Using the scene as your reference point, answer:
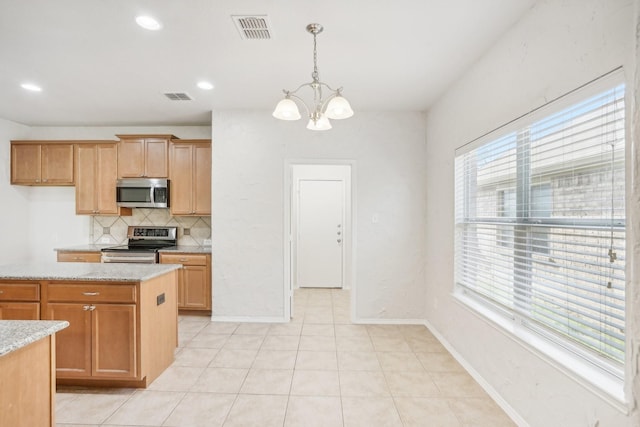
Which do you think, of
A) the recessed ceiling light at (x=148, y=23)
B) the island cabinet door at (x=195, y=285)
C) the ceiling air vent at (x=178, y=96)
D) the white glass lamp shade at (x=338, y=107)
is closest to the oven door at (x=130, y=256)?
the island cabinet door at (x=195, y=285)

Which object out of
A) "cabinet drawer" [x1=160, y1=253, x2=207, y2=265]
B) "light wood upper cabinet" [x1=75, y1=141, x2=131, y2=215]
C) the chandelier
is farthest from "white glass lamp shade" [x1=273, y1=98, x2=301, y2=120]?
Answer: "light wood upper cabinet" [x1=75, y1=141, x2=131, y2=215]

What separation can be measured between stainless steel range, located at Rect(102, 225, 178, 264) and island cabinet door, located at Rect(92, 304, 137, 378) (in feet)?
5.78

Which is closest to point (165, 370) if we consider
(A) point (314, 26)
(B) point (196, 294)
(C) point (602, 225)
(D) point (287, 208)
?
(B) point (196, 294)

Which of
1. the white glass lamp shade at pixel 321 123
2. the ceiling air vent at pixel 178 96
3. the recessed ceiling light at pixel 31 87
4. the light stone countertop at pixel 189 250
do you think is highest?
the ceiling air vent at pixel 178 96

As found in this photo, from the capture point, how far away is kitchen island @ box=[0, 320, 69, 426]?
48.2 inches

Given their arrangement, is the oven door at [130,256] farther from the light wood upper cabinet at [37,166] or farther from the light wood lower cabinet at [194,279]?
the light wood upper cabinet at [37,166]

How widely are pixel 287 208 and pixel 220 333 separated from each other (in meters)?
1.62

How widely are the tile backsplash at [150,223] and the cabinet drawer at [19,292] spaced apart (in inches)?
89.3

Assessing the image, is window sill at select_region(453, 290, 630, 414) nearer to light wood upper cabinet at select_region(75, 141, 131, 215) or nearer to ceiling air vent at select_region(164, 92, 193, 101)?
ceiling air vent at select_region(164, 92, 193, 101)

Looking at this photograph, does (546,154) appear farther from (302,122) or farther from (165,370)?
(165,370)

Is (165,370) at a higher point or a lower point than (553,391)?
lower

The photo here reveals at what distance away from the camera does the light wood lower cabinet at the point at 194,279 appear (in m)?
4.03

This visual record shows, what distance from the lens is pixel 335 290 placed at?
5672 millimetres

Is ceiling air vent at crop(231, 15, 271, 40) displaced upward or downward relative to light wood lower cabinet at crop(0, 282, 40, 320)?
upward
